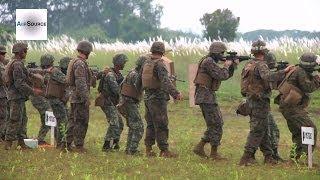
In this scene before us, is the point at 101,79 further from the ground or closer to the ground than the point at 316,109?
further from the ground

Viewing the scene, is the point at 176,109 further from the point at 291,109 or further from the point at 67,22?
the point at 67,22

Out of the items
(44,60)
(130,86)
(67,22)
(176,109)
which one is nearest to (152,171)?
(130,86)

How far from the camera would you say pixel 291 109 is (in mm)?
11758

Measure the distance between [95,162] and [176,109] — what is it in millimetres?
11506

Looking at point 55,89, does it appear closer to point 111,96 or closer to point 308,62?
point 111,96

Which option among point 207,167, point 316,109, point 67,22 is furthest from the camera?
point 67,22

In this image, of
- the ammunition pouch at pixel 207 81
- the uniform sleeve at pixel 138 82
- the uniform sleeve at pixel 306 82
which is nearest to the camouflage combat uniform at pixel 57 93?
the uniform sleeve at pixel 138 82

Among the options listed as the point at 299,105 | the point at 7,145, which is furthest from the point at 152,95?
the point at 7,145

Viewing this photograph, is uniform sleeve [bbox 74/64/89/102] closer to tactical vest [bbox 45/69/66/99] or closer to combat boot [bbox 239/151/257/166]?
tactical vest [bbox 45/69/66/99]

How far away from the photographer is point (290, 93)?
458 inches

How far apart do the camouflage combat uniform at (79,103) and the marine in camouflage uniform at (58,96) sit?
0.52 m

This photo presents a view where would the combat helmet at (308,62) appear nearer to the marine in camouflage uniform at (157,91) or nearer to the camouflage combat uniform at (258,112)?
the camouflage combat uniform at (258,112)

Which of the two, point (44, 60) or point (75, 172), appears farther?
point (44, 60)

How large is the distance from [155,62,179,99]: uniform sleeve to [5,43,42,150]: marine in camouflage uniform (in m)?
2.54
